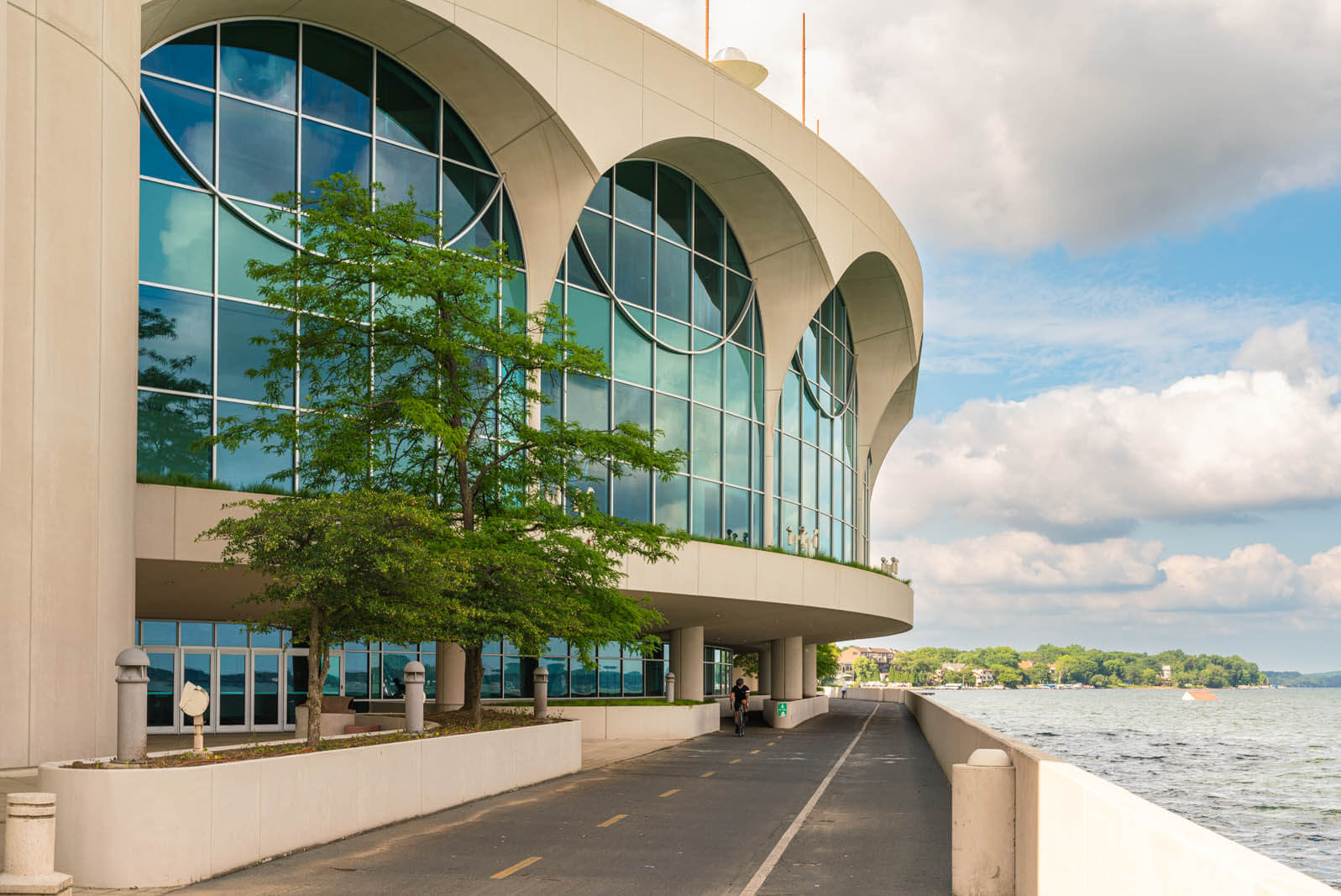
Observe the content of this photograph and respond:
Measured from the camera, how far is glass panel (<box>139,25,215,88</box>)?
87.5ft

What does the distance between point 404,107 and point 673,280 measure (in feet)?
35.2

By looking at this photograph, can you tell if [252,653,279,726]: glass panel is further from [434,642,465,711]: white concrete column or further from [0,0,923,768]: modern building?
[434,642,465,711]: white concrete column

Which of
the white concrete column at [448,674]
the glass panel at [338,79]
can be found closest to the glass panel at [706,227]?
the glass panel at [338,79]

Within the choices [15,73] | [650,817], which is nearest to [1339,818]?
[650,817]

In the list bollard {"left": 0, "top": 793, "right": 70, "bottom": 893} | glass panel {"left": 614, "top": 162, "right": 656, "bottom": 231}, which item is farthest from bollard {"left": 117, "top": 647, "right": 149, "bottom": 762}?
glass panel {"left": 614, "top": 162, "right": 656, "bottom": 231}

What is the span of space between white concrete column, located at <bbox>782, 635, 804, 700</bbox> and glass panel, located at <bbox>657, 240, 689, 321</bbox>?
21883mm

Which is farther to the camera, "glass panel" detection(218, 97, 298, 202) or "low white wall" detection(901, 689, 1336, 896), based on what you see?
"glass panel" detection(218, 97, 298, 202)

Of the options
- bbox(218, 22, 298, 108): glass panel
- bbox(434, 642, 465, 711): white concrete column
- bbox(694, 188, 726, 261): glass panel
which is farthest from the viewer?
bbox(694, 188, 726, 261): glass panel

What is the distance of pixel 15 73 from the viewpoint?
55.2 feet

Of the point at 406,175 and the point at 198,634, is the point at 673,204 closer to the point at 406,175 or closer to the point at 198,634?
the point at 406,175

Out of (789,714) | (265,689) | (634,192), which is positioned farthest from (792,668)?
(265,689)

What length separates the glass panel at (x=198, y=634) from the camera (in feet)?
105

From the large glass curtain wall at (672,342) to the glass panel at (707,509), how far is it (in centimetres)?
4

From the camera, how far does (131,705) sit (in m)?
→ 12.5
